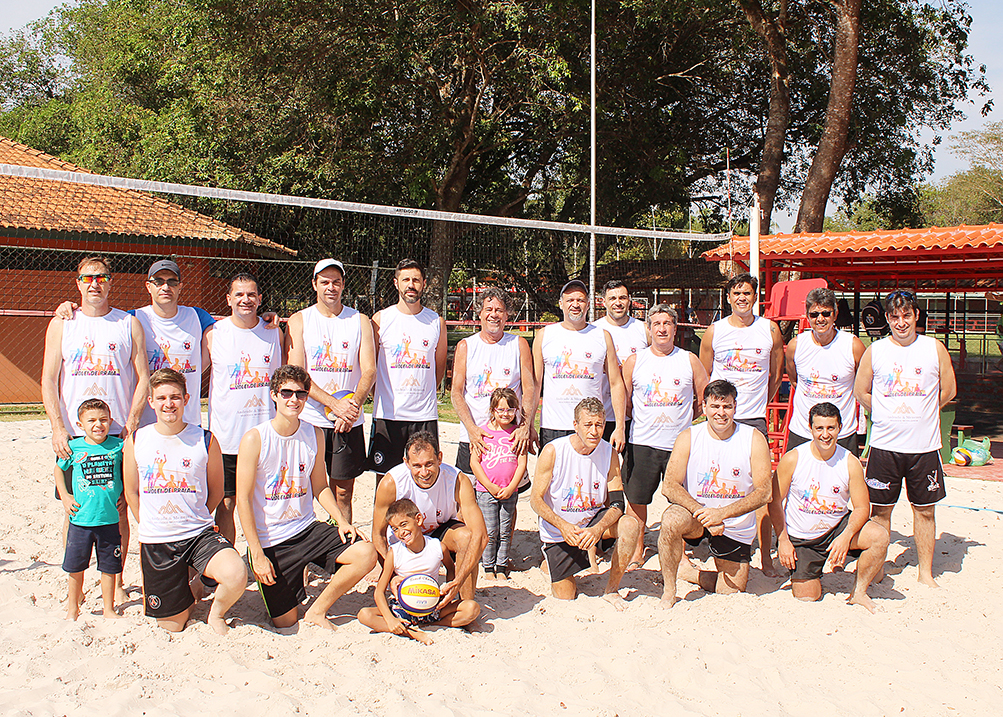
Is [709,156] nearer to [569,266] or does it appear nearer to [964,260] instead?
[569,266]

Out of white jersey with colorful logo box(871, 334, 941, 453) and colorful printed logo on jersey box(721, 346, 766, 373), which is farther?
colorful printed logo on jersey box(721, 346, 766, 373)

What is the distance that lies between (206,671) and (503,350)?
2092mm

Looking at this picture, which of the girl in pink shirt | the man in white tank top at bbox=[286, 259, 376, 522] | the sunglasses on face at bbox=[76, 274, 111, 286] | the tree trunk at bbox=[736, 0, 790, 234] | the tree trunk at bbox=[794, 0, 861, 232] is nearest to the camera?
the sunglasses on face at bbox=[76, 274, 111, 286]

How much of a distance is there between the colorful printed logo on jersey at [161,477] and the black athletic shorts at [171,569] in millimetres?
234

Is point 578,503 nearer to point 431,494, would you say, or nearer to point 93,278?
point 431,494

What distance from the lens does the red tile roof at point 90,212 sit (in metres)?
10.5

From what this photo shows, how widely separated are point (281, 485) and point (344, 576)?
1.62ft

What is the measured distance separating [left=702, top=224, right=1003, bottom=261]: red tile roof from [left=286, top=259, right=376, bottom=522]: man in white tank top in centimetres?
444

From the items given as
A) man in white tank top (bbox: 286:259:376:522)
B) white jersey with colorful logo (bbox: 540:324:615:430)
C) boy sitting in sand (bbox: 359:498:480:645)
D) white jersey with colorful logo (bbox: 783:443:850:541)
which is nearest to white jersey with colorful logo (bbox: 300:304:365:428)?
man in white tank top (bbox: 286:259:376:522)

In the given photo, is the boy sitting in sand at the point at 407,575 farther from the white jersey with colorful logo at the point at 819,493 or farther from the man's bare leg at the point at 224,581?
the white jersey with colorful logo at the point at 819,493

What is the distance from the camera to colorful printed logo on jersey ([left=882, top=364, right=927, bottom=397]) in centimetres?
407

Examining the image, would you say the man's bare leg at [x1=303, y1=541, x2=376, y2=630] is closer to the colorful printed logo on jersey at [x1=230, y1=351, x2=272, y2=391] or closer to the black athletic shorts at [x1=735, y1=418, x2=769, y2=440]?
the colorful printed logo on jersey at [x1=230, y1=351, x2=272, y2=391]

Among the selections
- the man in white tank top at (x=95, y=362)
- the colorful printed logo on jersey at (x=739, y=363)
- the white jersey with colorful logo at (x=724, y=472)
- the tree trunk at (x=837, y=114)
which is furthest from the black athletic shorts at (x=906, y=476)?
the tree trunk at (x=837, y=114)

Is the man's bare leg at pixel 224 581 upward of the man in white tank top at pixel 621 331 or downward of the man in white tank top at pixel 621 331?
downward
